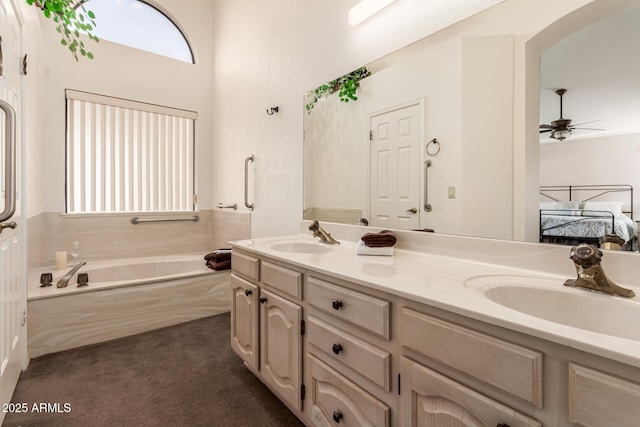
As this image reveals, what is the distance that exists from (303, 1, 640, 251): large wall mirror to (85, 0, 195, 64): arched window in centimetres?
244

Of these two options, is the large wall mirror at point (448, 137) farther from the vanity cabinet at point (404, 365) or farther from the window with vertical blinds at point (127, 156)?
the window with vertical blinds at point (127, 156)

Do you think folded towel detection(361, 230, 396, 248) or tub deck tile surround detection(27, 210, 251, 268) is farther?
tub deck tile surround detection(27, 210, 251, 268)

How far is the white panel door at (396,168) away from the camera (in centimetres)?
154

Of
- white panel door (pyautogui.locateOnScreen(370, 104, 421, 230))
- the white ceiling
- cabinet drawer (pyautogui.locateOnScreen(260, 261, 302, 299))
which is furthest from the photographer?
white panel door (pyautogui.locateOnScreen(370, 104, 421, 230))

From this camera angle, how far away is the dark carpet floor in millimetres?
1476

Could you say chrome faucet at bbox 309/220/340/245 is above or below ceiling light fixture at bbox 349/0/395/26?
below

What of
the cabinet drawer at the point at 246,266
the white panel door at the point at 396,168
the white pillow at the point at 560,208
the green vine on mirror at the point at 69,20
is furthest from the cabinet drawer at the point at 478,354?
the green vine on mirror at the point at 69,20

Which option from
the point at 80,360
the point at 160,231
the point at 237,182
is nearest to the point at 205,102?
the point at 237,182

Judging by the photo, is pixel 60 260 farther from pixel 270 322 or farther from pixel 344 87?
pixel 344 87

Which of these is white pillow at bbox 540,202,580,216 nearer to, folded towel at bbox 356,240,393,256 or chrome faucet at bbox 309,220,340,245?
folded towel at bbox 356,240,393,256

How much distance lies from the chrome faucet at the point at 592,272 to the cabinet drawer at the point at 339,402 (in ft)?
2.28

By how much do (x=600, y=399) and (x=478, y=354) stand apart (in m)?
0.21

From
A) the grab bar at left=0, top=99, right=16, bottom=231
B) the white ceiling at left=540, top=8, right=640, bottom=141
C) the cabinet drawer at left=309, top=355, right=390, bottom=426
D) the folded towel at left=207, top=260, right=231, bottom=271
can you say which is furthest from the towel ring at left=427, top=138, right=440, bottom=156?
the folded towel at left=207, top=260, right=231, bottom=271

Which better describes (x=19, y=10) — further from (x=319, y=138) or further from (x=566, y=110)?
(x=566, y=110)
